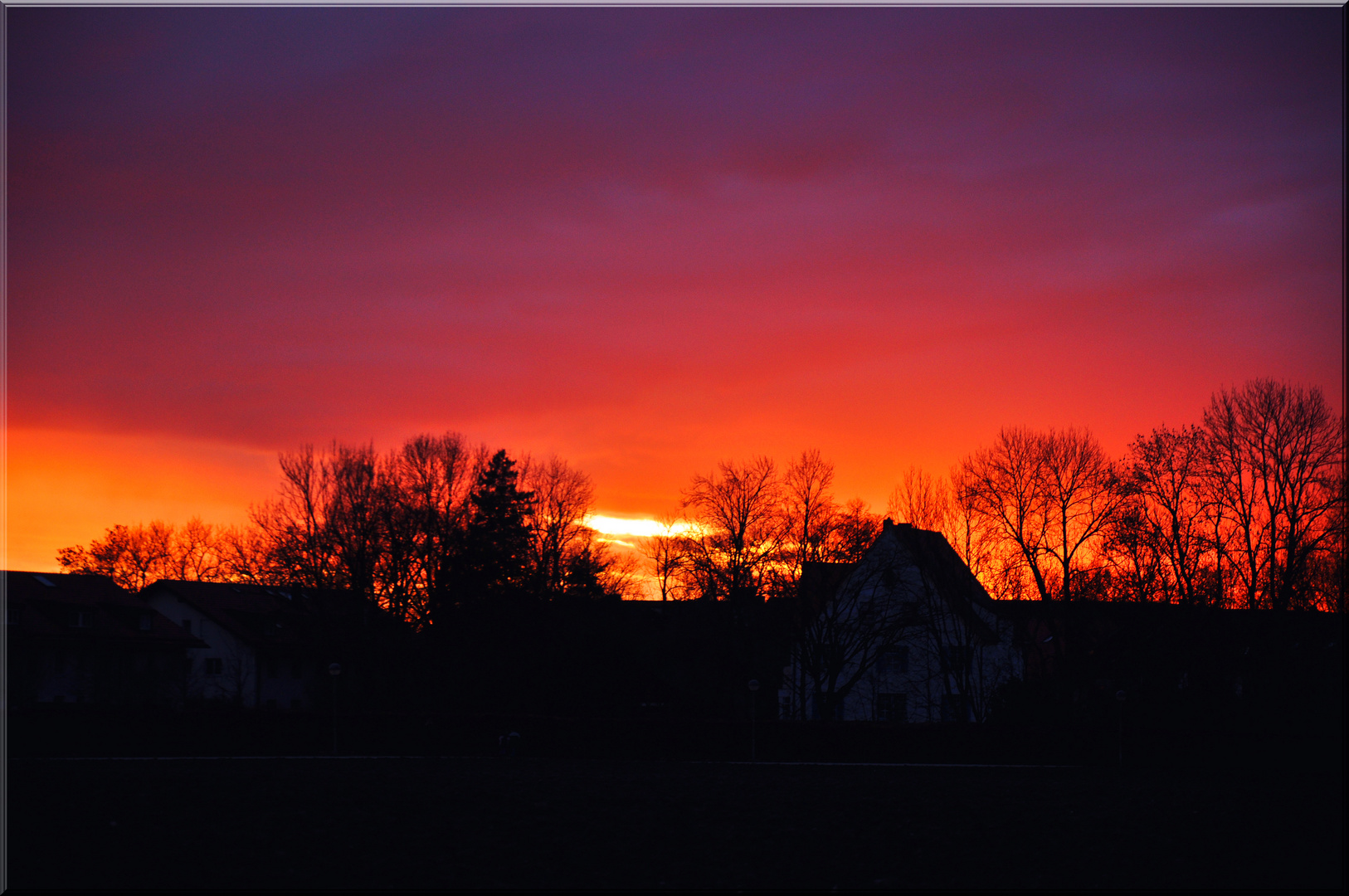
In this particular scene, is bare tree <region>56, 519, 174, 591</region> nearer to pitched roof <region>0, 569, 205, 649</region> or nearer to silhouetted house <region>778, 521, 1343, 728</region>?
pitched roof <region>0, 569, 205, 649</region>

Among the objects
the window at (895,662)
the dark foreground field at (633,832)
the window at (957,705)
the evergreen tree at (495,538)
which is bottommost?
the window at (957,705)

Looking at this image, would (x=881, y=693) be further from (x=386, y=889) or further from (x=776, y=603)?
(x=386, y=889)

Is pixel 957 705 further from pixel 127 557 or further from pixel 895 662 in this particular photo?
pixel 127 557

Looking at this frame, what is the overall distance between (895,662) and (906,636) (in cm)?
641

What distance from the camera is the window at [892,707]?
54469mm

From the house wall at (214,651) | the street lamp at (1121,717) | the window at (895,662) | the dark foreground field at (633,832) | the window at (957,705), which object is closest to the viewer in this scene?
the dark foreground field at (633,832)

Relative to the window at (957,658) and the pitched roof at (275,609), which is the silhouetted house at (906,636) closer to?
the window at (957,658)

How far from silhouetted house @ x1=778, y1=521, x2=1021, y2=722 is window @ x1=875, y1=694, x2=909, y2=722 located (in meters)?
0.05

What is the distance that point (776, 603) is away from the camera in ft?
164

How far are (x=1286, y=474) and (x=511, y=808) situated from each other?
119 feet

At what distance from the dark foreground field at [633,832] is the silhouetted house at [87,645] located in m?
24.9

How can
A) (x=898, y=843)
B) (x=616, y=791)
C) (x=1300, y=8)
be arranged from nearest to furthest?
1. (x=1300, y=8)
2. (x=898, y=843)
3. (x=616, y=791)

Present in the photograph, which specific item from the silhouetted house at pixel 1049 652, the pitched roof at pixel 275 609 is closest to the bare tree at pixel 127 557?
the pitched roof at pixel 275 609

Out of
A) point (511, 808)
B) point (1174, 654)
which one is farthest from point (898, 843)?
point (1174, 654)
